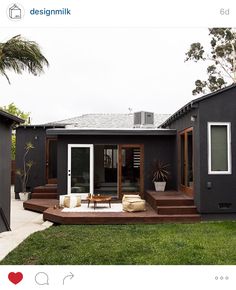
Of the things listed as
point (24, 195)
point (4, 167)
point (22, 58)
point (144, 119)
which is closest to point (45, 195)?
point (24, 195)

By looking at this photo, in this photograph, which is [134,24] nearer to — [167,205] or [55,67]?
[55,67]

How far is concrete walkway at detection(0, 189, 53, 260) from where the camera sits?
4.77 m

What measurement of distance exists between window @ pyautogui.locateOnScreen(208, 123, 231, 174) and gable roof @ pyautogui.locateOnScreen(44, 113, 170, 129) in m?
6.91

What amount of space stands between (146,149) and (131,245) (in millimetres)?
5641

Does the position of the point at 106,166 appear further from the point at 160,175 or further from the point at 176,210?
the point at 176,210

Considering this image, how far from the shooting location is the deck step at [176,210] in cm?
728

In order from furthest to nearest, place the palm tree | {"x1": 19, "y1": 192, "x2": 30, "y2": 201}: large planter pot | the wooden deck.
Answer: {"x1": 19, "y1": 192, "x2": 30, "y2": 201}: large planter pot, the wooden deck, the palm tree

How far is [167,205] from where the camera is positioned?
299 inches

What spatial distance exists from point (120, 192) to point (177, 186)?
185cm

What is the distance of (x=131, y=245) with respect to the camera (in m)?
4.77

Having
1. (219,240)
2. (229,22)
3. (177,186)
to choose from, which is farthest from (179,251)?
(177,186)

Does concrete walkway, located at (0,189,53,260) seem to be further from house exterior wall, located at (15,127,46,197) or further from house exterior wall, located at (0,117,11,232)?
house exterior wall, located at (15,127,46,197)

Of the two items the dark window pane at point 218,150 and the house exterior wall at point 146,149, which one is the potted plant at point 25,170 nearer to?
the house exterior wall at point 146,149
